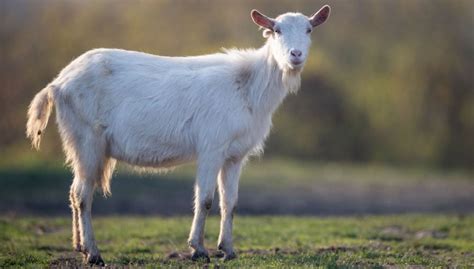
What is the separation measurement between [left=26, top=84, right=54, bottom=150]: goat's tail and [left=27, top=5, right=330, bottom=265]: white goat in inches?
0.5

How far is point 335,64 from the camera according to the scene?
34.8 metres

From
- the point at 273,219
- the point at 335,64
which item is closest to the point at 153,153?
the point at 273,219

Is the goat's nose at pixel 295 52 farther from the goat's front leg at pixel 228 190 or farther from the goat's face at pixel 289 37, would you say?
the goat's front leg at pixel 228 190

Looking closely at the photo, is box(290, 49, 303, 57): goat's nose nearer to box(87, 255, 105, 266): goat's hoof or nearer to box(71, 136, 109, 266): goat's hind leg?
box(71, 136, 109, 266): goat's hind leg

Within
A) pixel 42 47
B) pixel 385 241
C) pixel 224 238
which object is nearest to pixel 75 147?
pixel 224 238

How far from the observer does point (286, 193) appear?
2047 cm

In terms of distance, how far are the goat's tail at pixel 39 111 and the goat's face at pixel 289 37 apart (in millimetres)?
2974

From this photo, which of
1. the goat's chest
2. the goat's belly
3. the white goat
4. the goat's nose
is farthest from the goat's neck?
the goat's belly

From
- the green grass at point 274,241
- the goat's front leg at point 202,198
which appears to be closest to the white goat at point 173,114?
the goat's front leg at point 202,198

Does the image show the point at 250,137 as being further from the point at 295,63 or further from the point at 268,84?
the point at 295,63

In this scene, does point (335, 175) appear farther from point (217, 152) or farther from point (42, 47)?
point (217, 152)

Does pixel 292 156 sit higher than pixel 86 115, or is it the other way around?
pixel 292 156

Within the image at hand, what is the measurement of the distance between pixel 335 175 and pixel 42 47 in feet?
45.1

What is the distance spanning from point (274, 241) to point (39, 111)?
13.3 ft
